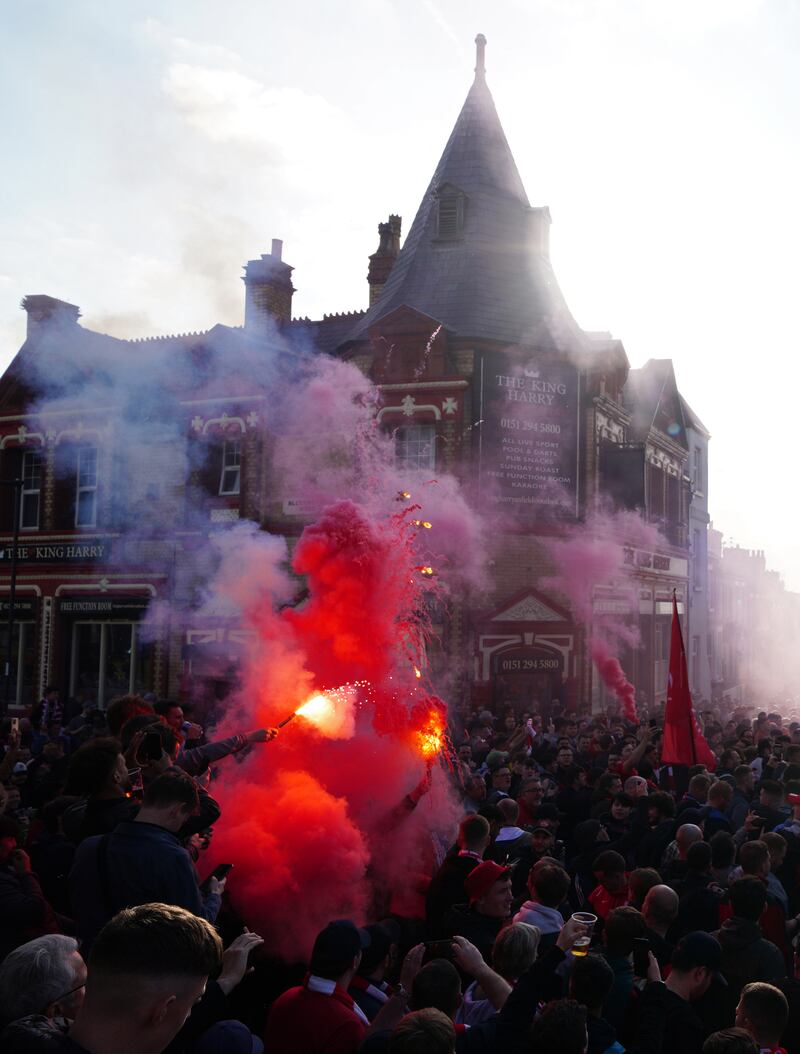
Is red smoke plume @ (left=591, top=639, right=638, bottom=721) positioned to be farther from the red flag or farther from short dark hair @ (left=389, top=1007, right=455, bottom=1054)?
short dark hair @ (left=389, top=1007, right=455, bottom=1054)

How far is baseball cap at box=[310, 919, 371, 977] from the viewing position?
3.79m

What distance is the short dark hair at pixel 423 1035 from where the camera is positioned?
2.91 meters

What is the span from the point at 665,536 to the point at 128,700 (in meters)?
22.4

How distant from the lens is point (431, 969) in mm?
3584

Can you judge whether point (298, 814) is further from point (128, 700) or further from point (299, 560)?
point (299, 560)

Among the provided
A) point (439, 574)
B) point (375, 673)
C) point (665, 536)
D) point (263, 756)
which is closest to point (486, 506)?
point (439, 574)

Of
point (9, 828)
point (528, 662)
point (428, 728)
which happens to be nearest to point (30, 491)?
point (528, 662)

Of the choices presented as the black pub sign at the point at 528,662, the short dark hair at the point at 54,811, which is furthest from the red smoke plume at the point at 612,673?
the short dark hair at the point at 54,811

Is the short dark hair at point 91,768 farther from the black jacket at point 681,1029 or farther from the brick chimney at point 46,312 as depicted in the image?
the brick chimney at point 46,312

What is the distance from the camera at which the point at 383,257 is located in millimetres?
24750

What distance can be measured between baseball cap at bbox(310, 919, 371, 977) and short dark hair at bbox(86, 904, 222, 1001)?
1.65 m

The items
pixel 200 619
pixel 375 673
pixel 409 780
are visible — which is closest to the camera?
pixel 409 780

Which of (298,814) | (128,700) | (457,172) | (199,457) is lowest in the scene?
(298,814)

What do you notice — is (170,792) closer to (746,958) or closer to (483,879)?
(483,879)
